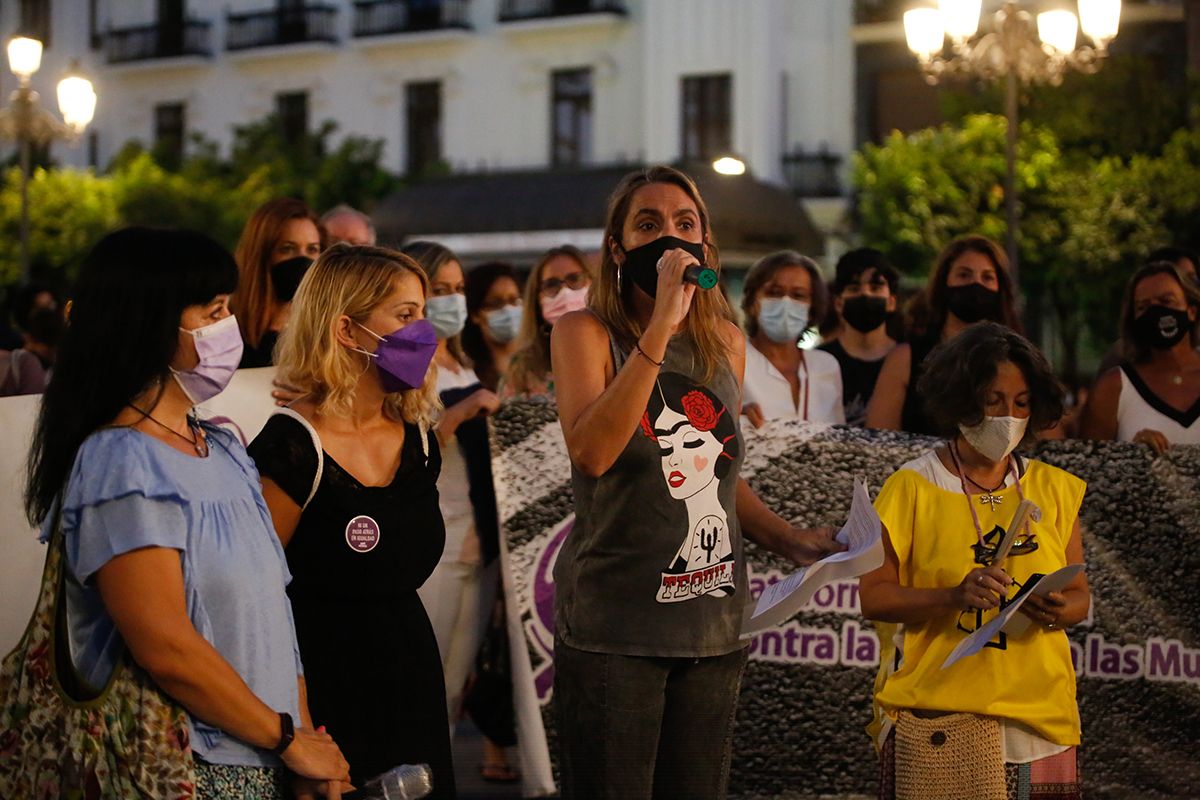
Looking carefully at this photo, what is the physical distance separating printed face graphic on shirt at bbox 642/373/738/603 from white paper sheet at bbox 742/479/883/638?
0.10 metres

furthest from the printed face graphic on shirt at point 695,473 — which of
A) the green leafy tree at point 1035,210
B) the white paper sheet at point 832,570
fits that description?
the green leafy tree at point 1035,210

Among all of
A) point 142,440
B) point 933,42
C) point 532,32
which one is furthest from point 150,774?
point 532,32

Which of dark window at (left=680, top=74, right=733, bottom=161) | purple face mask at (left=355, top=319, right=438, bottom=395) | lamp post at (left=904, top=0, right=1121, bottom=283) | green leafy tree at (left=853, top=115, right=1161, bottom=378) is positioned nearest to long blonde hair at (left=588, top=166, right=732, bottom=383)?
purple face mask at (left=355, top=319, right=438, bottom=395)

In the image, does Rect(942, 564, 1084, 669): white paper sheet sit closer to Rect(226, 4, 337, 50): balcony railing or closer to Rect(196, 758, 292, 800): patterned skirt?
Rect(196, 758, 292, 800): patterned skirt

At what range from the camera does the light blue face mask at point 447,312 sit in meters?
5.79

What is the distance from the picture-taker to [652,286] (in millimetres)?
3482

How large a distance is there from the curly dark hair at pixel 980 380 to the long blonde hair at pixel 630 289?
675mm

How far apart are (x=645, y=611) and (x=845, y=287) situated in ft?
11.5

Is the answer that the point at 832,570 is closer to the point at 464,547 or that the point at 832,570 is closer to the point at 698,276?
the point at 698,276

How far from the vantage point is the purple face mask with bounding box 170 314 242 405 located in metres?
2.84

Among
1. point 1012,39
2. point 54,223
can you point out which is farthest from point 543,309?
point 54,223

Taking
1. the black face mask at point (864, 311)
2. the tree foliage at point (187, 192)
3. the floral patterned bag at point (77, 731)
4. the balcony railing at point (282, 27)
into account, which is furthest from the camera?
the balcony railing at point (282, 27)

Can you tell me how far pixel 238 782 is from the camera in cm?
283

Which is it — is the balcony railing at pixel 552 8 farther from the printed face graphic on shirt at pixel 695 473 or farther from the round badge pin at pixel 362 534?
the round badge pin at pixel 362 534
